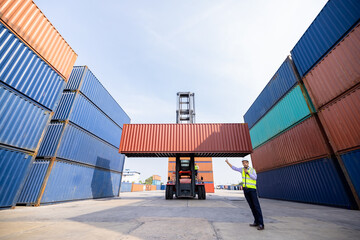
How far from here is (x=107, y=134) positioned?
14.9m

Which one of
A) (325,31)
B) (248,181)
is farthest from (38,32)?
(325,31)

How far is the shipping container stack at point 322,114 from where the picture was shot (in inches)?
269

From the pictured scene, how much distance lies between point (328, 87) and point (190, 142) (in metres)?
8.75

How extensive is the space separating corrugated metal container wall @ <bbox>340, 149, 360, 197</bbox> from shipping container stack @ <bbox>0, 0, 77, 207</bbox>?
14.5m

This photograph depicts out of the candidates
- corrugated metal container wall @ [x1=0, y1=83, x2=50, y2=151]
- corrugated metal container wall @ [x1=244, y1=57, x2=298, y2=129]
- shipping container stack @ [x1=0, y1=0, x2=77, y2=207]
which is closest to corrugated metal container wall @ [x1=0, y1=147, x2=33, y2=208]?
shipping container stack @ [x1=0, y1=0, x2=77, y2=207]

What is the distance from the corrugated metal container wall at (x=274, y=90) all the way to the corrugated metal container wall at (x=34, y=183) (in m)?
16.5

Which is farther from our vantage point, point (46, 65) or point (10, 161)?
point (46, 65)

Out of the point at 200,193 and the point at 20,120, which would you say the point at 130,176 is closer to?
the point at 200,193

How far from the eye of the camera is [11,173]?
20.5 ft

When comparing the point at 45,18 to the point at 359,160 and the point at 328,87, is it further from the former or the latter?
the point at 359,160

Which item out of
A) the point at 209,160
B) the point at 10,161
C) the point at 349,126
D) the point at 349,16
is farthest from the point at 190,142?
the point at 209,160

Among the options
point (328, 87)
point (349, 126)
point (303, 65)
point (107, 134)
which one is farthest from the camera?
point (107, 134)

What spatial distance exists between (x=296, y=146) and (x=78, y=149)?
50.0 feet

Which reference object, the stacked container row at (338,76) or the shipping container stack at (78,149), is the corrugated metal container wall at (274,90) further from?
the shipping container stack at (78,149)
